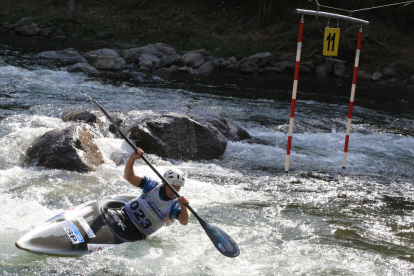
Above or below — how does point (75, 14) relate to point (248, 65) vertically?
above

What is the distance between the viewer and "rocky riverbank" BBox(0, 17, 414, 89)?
1398 cm

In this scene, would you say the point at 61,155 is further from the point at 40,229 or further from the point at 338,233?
the point at 338,233

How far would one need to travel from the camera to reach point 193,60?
51.8 feet

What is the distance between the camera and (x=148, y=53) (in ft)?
51.9

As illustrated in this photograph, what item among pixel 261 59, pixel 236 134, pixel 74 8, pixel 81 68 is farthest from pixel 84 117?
pixel 74 8

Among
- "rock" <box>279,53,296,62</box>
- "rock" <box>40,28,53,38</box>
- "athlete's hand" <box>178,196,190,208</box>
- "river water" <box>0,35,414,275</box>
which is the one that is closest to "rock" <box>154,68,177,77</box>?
"river water" <box>0,35,414,275</box>

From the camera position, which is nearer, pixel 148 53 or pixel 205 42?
pixel 148 53

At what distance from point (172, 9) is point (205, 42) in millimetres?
5476

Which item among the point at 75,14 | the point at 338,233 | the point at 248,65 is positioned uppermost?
the point at 75,14

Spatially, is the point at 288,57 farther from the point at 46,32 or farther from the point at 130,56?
the point at 46,32

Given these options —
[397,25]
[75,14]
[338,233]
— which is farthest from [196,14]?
[338,233]

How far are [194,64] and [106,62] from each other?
3252 millimetres

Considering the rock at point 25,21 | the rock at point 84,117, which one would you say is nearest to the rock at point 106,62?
the rock at point 84,117

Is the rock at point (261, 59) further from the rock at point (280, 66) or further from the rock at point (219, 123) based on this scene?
the rock at point (219, 123)
